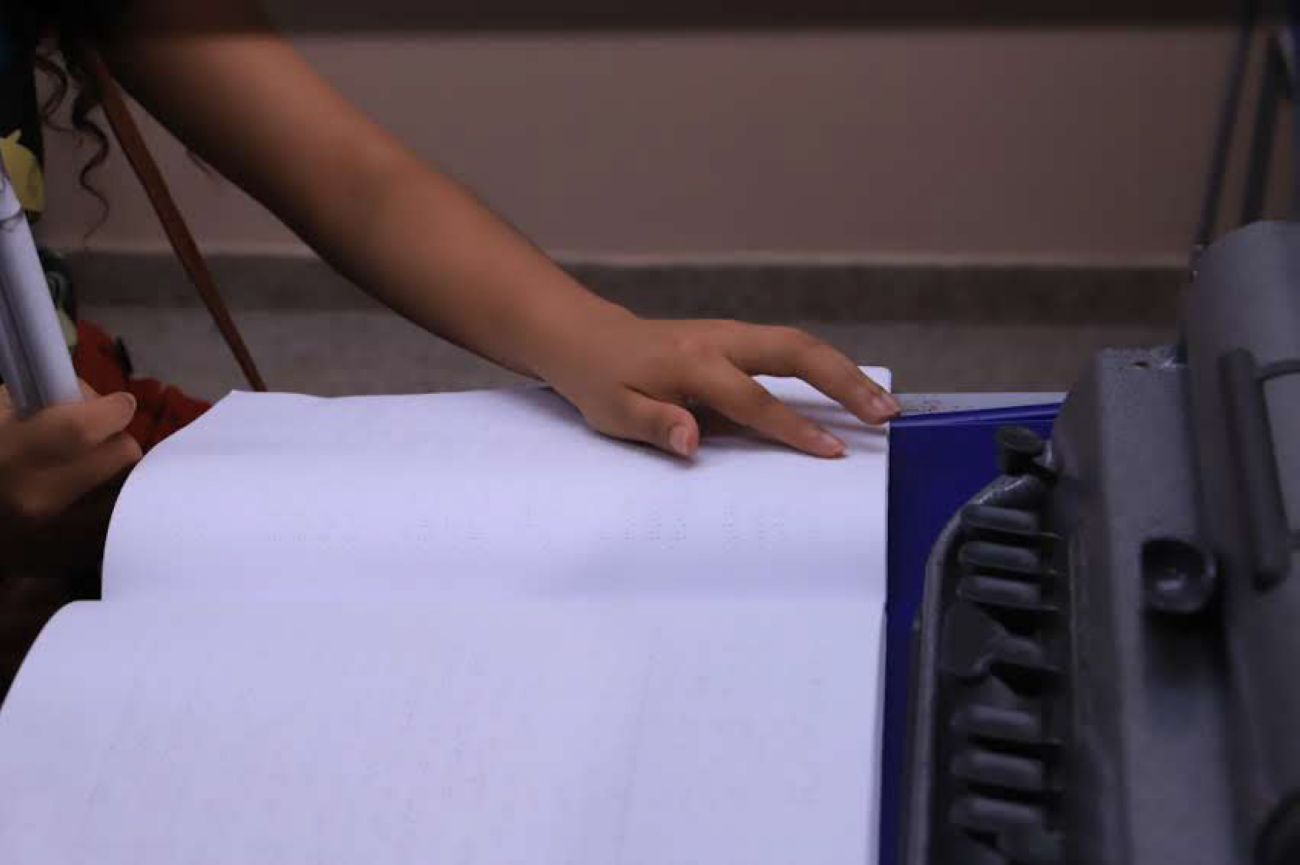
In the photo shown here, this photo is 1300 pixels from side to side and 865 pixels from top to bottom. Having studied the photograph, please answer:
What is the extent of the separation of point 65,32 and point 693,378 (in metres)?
0.45

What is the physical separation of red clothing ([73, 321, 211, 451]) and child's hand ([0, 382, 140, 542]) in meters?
0.09

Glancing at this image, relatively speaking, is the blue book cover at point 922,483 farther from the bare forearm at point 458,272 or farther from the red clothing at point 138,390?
the red clothing at point 138,390

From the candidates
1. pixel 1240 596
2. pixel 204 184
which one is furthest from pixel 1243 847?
pixel 204 184

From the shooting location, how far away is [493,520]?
0.42 metres

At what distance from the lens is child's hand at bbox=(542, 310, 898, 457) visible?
473mm

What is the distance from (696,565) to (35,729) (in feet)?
0.60

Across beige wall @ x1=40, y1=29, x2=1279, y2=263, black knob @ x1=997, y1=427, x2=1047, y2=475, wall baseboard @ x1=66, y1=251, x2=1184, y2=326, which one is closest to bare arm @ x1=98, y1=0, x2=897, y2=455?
black knob @ x1=997, y1=427, x2=1047, y2=475

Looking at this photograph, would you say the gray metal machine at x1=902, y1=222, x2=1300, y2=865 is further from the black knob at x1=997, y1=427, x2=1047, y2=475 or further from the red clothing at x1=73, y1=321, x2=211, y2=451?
the red clothing at x1=73, y1=321, x2=211, y2=451

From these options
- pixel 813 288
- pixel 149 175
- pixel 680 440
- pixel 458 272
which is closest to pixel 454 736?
pixel 680 440

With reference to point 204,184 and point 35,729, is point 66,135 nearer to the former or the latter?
point 204,184

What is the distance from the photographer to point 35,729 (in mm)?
369

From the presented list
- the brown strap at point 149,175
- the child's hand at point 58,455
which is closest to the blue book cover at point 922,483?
the child's hand at point 58,455

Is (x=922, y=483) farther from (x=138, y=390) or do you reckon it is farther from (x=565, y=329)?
(x=138, y=390)

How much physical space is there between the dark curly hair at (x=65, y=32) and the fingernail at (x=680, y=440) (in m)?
0.44
